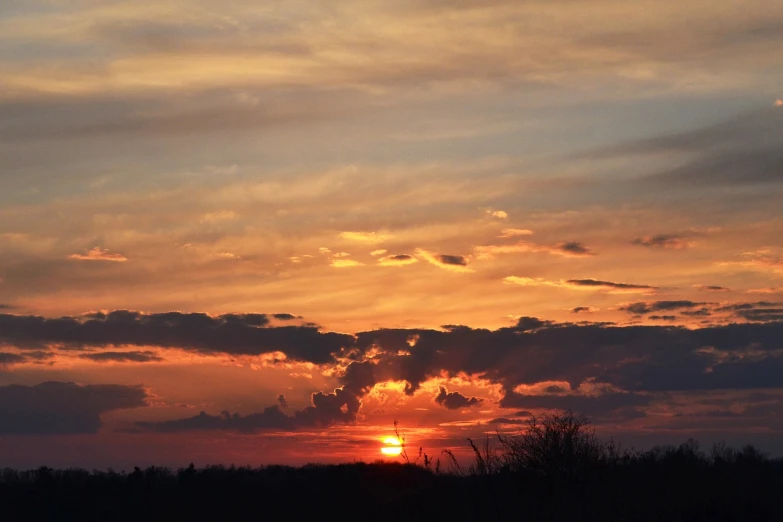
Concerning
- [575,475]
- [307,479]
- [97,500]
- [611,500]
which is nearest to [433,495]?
[575,475]

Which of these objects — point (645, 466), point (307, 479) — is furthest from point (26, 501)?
point (645, 466)

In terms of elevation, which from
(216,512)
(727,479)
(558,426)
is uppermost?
(558,426)

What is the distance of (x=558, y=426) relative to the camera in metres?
38.7

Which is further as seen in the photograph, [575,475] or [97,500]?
[97,500]

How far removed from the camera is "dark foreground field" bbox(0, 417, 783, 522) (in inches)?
1120

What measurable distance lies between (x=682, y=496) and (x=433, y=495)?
1639 centimetres

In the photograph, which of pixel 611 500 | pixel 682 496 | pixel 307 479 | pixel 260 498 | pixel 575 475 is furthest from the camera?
pixel 307 479

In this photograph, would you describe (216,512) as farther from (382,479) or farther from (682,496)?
(682,496)

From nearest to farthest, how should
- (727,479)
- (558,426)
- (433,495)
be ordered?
(433,495), (558,426), (727,479)

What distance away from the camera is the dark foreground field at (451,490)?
28.5m

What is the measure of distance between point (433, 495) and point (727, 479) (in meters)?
26.7

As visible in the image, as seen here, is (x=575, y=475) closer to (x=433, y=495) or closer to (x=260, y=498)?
(x=433, y=495)

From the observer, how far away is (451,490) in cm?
3042

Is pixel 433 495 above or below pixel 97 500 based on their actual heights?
above
